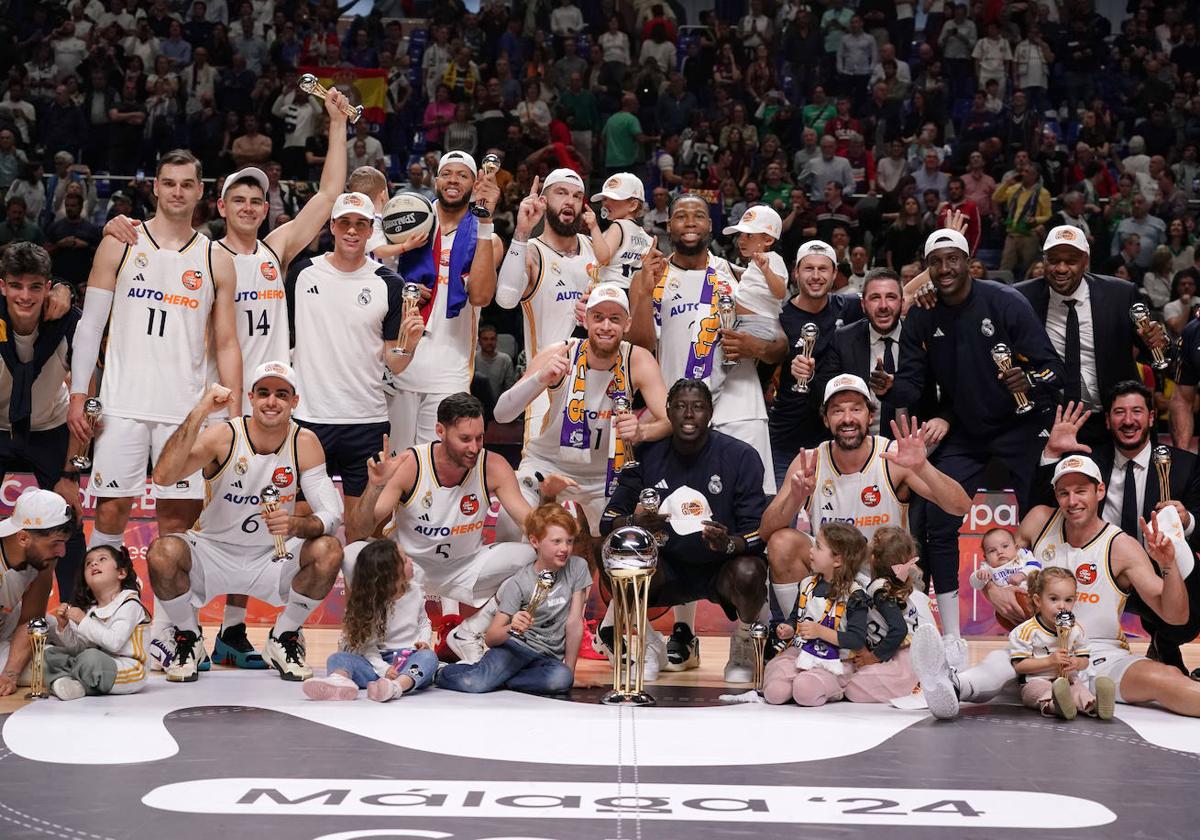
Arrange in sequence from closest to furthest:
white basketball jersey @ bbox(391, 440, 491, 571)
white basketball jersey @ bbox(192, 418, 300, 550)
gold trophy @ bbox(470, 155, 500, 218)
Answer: white basketball jersey @ bbox(192, 418, 300, 550)
white basketball jersey @ bbox(391, 440, 491, 571)
gold trophy @ bbox(470, 155, 500, 218)

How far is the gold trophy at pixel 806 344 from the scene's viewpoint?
792cm

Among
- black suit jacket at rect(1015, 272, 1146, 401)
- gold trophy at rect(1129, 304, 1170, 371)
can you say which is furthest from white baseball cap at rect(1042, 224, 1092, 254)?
gold trophy at rect(1129, 304, 1170, 371)

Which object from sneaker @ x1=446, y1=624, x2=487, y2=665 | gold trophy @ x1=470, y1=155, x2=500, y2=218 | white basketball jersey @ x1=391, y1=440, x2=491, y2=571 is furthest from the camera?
gold trophy @ x1=470, y1=155, x2=500, y2=218

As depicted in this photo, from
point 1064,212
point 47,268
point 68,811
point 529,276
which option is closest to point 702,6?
point 1064,212

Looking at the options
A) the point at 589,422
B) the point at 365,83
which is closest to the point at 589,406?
the point at 589,422

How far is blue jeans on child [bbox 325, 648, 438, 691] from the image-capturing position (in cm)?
688

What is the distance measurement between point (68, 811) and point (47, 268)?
3.59 m

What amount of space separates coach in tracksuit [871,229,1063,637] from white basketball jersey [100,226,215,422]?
3.79 metres

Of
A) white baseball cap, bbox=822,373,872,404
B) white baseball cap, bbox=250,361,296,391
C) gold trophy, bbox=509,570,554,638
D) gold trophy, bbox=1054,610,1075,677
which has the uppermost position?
white baseball cap, bbox=250,361,296,391

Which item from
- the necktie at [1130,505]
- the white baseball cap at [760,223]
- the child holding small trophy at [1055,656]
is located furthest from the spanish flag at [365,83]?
the child holding small trophy at [1055,656]

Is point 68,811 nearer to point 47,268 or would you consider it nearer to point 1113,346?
point 47,268

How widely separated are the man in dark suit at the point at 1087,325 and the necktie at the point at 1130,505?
412mm

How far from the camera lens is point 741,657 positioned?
7645 mm

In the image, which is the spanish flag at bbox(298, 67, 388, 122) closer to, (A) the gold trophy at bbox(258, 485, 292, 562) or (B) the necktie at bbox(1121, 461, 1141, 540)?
(A) the gold trophy at bbox(258, 485, 292, 562)
